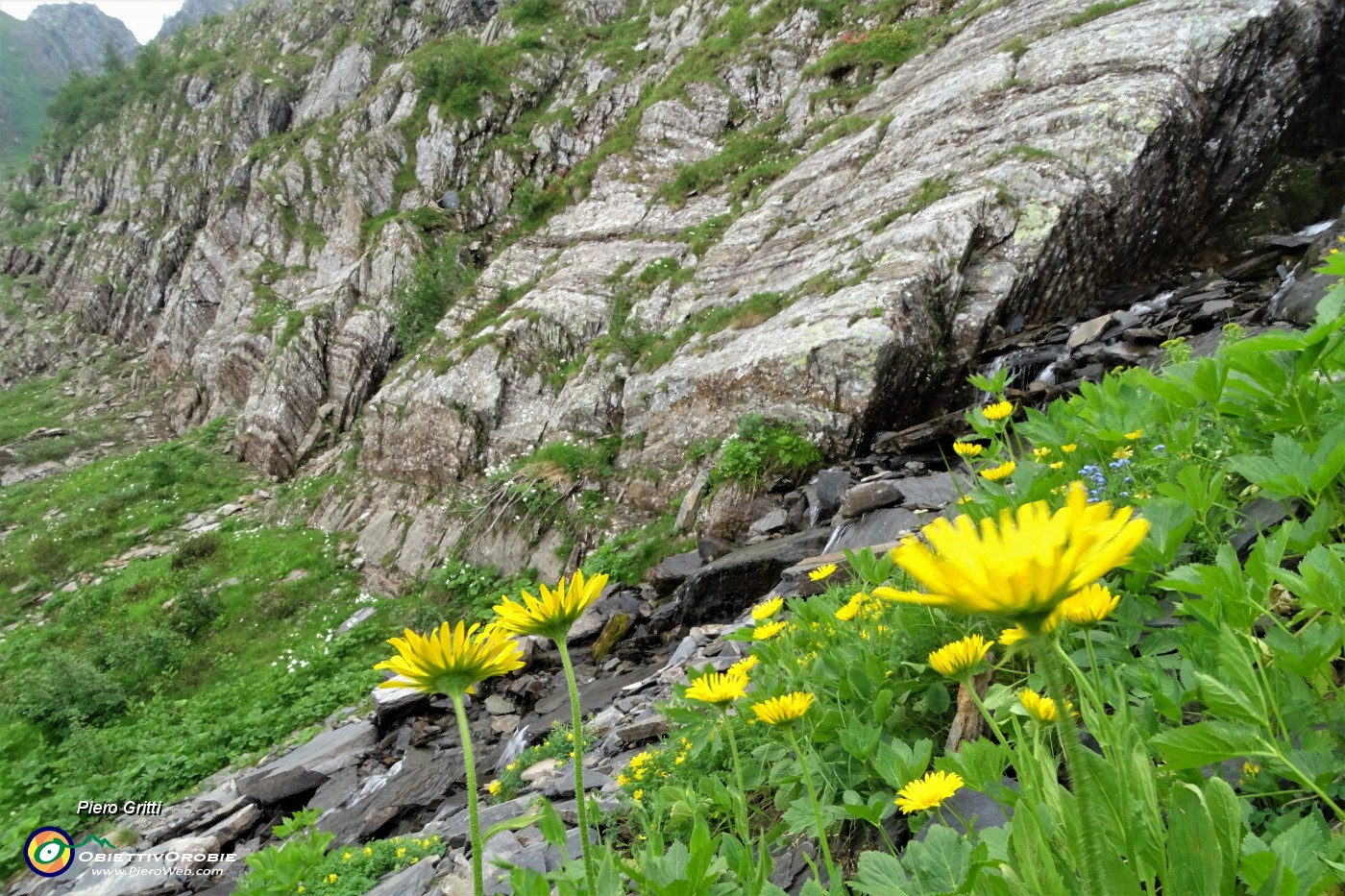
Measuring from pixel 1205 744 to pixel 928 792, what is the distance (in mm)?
591

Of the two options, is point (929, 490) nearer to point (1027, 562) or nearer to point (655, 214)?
point (1027, 562)

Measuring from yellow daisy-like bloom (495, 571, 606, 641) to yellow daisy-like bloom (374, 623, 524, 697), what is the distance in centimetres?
8

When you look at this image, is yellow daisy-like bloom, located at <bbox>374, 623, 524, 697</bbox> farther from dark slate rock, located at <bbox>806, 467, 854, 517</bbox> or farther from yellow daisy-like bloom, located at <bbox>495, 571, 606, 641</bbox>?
dark slate rock, located at <bbox>806, 467, 854, 517</bbox>

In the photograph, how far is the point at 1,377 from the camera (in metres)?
→ 34.5

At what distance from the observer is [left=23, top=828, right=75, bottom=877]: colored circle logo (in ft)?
23.1

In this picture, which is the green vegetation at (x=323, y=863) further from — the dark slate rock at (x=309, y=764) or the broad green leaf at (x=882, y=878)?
the broad green leaf at (x=882, y=878)

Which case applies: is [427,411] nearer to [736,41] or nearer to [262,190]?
[736,41]

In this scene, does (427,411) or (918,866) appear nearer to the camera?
(918,866)

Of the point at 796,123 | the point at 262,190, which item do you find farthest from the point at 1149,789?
the point at 262,190

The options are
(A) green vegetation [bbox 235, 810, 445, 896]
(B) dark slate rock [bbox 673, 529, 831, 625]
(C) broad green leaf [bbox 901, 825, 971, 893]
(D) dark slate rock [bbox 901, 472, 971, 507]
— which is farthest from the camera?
(B) dark slate rock [bbox 673, 529, 831, 625]

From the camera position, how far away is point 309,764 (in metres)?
7.23

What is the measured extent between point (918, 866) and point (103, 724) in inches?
526

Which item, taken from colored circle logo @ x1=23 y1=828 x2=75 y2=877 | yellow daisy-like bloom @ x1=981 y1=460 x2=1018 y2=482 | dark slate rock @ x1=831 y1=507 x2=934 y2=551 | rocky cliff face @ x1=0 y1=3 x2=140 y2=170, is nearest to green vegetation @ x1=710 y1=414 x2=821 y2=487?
dark slate rock @ x1=831 y1=507 x2=934 y2=551

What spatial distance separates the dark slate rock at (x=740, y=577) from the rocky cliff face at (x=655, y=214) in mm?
2085
